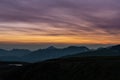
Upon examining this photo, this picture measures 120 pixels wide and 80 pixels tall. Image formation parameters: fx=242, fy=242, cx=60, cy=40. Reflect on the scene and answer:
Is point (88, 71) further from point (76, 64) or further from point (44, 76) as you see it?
point (44, 76)

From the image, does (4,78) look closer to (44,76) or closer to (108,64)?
(44,76)

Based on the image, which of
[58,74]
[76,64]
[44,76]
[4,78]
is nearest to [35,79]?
[44,76]

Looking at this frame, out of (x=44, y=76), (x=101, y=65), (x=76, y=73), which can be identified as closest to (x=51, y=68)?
(x=44, y=76)

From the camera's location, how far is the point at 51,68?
173000 mm

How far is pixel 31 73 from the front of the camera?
174 meters

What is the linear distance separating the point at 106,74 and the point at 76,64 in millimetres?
30972

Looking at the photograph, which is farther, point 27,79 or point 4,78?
point 4,78

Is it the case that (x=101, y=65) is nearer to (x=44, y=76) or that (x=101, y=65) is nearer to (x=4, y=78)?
(x=44, y=76)

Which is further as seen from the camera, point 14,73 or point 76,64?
point 14,73

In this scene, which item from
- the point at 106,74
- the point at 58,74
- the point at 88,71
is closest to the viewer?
the point at 106,74

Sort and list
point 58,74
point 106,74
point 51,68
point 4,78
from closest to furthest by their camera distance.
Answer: point 106,74, point 58,74, point 51,68, point 4,78

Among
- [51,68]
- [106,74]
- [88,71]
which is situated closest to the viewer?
[106,74]

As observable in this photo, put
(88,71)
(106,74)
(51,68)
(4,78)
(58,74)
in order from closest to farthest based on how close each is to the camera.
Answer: (106,74) → (88,71) → (58,74) → (51,68) → (4,78)

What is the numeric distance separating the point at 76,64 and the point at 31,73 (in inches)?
1379
